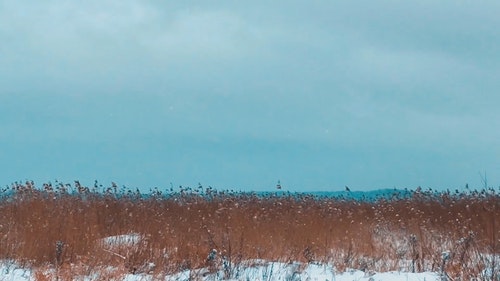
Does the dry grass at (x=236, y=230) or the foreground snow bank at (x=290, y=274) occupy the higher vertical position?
the dry grass at (x=236, y=230)

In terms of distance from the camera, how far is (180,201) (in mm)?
13234

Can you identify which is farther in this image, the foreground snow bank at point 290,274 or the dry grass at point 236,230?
the dry grass at point 236,230

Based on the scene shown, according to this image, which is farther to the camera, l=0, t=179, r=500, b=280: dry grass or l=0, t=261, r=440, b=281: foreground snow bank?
l=0, t=179, r=500, b=280: dry grass

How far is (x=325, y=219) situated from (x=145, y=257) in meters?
4.25

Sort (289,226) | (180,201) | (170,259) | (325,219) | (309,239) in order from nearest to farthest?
1. (170,259)
2. (309,239)
3. (289,226)
4. (325,219)
5. (180,201)

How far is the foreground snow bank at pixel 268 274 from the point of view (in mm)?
7652

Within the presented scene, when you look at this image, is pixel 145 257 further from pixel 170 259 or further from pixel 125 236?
pixel 125 236

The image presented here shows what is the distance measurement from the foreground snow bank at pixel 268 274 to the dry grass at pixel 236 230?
0.12 m

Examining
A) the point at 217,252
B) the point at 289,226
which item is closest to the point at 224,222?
the point at 289,226

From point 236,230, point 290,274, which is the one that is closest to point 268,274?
point 290,274

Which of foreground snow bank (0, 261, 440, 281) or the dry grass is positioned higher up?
the dry grass

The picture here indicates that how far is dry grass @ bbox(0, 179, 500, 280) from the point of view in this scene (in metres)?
8.30

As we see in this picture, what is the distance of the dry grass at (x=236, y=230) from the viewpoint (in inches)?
327

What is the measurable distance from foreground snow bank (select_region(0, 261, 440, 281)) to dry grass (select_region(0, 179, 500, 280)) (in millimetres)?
122
